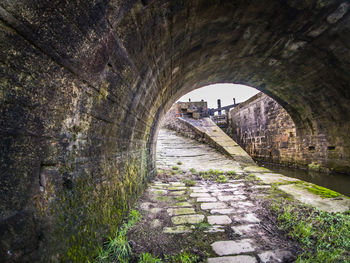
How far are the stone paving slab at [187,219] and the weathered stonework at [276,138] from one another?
621 cm

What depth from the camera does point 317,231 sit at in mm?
1736

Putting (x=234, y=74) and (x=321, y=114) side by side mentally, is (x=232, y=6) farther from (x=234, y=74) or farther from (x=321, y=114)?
(x=321, y=114)

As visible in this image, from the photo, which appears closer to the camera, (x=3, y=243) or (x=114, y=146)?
(x=3, y=243)

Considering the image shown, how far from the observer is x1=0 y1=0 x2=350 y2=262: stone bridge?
701 millimetres

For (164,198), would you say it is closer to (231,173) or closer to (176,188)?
(176,188)

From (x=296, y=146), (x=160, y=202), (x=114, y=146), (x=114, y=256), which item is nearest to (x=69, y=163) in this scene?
(x=114, y=146)

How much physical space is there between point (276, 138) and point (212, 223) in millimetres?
8231

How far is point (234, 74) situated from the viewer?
186 inches

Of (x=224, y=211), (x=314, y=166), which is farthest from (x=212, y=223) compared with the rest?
(x=314, y=166)

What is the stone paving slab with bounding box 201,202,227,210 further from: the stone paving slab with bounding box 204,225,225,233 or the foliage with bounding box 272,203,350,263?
the foliage with bounding box 272,203,350,263

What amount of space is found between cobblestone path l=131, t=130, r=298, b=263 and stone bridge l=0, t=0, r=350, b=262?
437 mm

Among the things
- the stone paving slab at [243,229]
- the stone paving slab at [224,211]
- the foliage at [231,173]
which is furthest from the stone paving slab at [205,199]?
the foliage at [231,173]

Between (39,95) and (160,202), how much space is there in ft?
7.59

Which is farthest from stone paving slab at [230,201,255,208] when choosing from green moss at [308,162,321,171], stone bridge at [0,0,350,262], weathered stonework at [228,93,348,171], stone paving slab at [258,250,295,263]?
green moss at [308,162,321,171]
